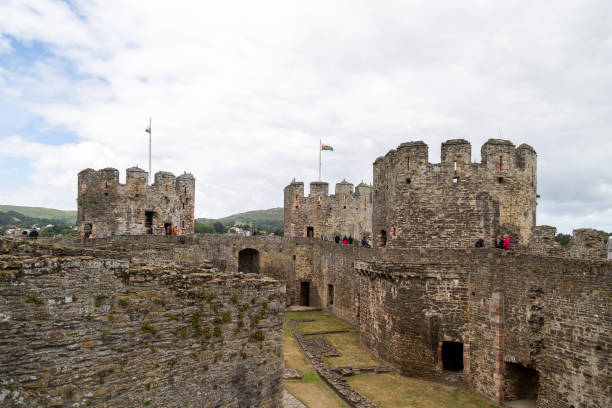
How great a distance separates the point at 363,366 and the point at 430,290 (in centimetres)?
429

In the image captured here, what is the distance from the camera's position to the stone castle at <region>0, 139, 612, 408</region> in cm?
550

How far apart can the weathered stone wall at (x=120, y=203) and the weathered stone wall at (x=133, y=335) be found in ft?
56.5

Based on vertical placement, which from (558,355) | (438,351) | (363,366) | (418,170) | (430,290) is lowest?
(363,366)

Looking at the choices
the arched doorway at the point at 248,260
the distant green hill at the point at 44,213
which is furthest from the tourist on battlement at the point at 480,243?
the distant green hill at the point at 44,213

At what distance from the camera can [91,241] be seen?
792 inches

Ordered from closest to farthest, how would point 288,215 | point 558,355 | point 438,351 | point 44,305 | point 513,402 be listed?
point 44,305 → point 558,355 → point 513,402 → point 438,351 → point 288,215

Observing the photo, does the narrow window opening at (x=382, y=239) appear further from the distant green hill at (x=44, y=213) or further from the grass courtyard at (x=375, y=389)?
the distant green hill at (x=44, y=213)

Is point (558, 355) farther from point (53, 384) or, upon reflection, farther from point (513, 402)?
point (53, 384)

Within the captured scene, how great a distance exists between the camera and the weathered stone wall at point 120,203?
80.7 ft

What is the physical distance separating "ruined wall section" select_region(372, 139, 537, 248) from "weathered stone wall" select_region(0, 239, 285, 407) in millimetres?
11209

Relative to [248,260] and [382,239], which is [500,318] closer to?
[382,239]

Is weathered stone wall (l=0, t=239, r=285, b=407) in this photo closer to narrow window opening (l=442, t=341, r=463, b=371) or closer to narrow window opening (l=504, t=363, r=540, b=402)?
narrow window opening (l=504, t=363, r=540, b=402)

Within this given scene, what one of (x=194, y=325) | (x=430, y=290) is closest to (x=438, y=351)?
(x=430, y=290)

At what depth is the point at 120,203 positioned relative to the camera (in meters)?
24.7
